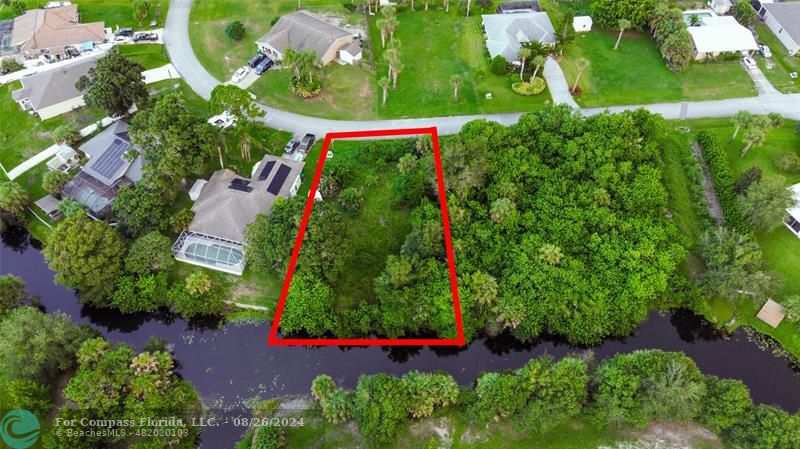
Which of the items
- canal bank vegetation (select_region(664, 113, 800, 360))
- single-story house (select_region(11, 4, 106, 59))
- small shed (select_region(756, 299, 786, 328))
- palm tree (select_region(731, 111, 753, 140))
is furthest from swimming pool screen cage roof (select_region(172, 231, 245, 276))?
palm tree (select_region(731, 111, 753, 140))

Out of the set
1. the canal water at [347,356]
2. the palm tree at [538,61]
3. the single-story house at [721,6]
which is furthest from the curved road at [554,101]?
the canal water at [347,356]

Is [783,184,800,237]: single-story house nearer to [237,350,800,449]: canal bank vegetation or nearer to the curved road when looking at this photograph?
the curved road

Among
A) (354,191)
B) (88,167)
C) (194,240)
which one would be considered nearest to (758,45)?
(354,191)

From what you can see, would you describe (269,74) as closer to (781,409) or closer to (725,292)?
(725,292)

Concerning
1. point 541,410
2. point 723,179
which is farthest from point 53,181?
point 723,179

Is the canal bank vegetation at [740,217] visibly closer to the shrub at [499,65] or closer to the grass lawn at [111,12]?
the shrub at [499,65]

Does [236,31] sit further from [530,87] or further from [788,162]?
[788,162]

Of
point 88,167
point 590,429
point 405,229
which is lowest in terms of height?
point 590,429
